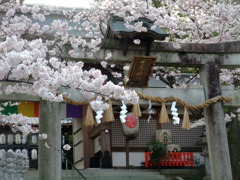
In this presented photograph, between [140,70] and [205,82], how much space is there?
1.75 meters

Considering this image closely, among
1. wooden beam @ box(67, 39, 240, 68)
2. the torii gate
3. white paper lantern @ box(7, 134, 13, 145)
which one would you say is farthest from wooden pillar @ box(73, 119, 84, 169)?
wooden beam @ box(67, 39, 240, 68)

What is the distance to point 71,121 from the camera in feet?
67.9

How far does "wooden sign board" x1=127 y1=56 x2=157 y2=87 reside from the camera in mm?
9800

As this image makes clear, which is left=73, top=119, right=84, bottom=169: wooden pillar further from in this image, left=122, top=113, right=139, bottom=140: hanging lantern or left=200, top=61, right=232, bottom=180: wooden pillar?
left=200, top=61, right=232, bottom=180: wooden pillar

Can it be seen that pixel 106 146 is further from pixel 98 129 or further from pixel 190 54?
pixel 190 54

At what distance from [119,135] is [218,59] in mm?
7286

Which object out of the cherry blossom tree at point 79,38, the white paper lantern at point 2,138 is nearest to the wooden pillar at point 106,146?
the white paper lantern at point 2,138

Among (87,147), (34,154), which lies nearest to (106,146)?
(87,147)

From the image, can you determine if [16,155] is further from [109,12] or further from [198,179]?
[198,179]

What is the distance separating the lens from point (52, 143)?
880 centimetres

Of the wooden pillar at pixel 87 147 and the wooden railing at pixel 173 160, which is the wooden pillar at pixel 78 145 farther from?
the wooden railing at pixel 173 160

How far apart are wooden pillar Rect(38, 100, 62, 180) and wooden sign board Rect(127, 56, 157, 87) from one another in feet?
6.48

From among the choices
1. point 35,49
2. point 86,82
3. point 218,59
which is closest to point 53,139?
point 86,82

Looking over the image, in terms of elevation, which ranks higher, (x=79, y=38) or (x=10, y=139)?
(x=79, y=38)
